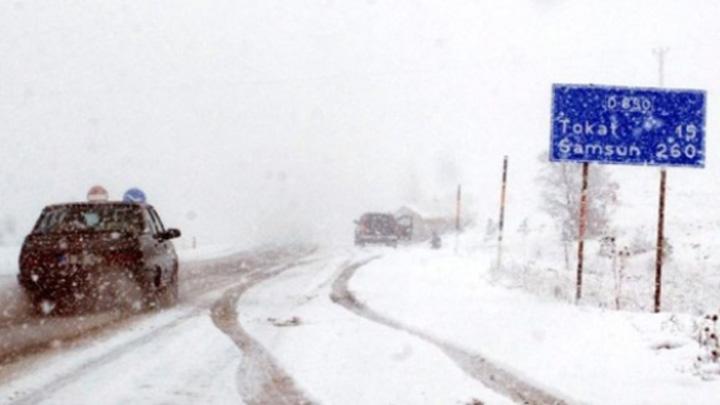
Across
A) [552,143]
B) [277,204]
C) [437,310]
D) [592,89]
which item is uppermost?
[592,89]

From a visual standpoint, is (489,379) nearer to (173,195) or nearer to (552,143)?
Result: (552,143)

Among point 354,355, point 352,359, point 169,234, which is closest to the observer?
point 352,359

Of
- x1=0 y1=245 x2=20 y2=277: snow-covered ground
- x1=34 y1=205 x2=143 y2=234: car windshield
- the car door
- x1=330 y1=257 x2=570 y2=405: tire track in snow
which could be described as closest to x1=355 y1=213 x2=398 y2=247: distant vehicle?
x1=0 y1=245 x2=20 y2=277: snow-covered ground

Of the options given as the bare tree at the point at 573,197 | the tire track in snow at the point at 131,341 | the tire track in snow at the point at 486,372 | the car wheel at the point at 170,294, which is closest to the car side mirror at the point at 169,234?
the car wheel at the point at 170,294

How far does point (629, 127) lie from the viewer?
11.5 m

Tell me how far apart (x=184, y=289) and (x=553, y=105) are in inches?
315

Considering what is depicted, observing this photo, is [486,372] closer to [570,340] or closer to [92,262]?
[570,340]

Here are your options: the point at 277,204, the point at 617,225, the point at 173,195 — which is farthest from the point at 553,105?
the point at 173,195

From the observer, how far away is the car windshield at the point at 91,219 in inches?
500

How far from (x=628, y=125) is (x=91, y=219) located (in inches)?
341

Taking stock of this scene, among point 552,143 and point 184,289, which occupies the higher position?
point 552,143

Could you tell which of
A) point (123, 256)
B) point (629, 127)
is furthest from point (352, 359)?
point (629, 127)

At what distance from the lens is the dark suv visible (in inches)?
454

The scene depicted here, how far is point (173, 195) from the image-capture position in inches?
6289
